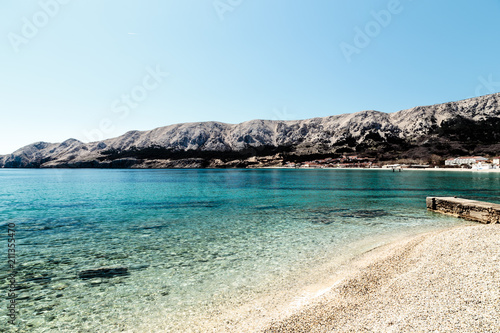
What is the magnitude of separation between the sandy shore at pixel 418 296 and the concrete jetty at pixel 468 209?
11.7 m

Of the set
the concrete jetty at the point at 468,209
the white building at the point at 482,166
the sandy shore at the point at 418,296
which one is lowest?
the white building at the point at 482,166

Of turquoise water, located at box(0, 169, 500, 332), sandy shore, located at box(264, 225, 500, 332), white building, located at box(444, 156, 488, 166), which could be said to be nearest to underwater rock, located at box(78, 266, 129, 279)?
turquoise water, located at box(0, 169, 500, 332)

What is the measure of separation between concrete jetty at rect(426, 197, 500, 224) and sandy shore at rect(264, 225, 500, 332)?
11696 millimetres

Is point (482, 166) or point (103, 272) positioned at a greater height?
point (103, 272)

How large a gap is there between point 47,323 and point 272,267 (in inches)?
315

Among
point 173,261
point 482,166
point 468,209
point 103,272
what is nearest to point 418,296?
point 173,261

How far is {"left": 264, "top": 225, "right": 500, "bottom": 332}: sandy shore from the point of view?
559 centimetres

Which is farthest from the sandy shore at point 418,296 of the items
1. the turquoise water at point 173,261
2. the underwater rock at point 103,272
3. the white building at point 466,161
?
the white building at point 466,161

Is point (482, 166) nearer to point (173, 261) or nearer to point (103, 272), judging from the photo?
point (173, 261)

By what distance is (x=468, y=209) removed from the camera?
2188 centimetres

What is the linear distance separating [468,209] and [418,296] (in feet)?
67.1

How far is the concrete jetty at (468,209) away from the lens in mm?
19517

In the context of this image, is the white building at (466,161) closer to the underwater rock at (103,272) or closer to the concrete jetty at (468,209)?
the concrete jetty at (468,209)

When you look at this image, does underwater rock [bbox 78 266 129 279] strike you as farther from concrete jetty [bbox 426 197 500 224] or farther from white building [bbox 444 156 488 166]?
white building [bbox 444 156 488 166]
